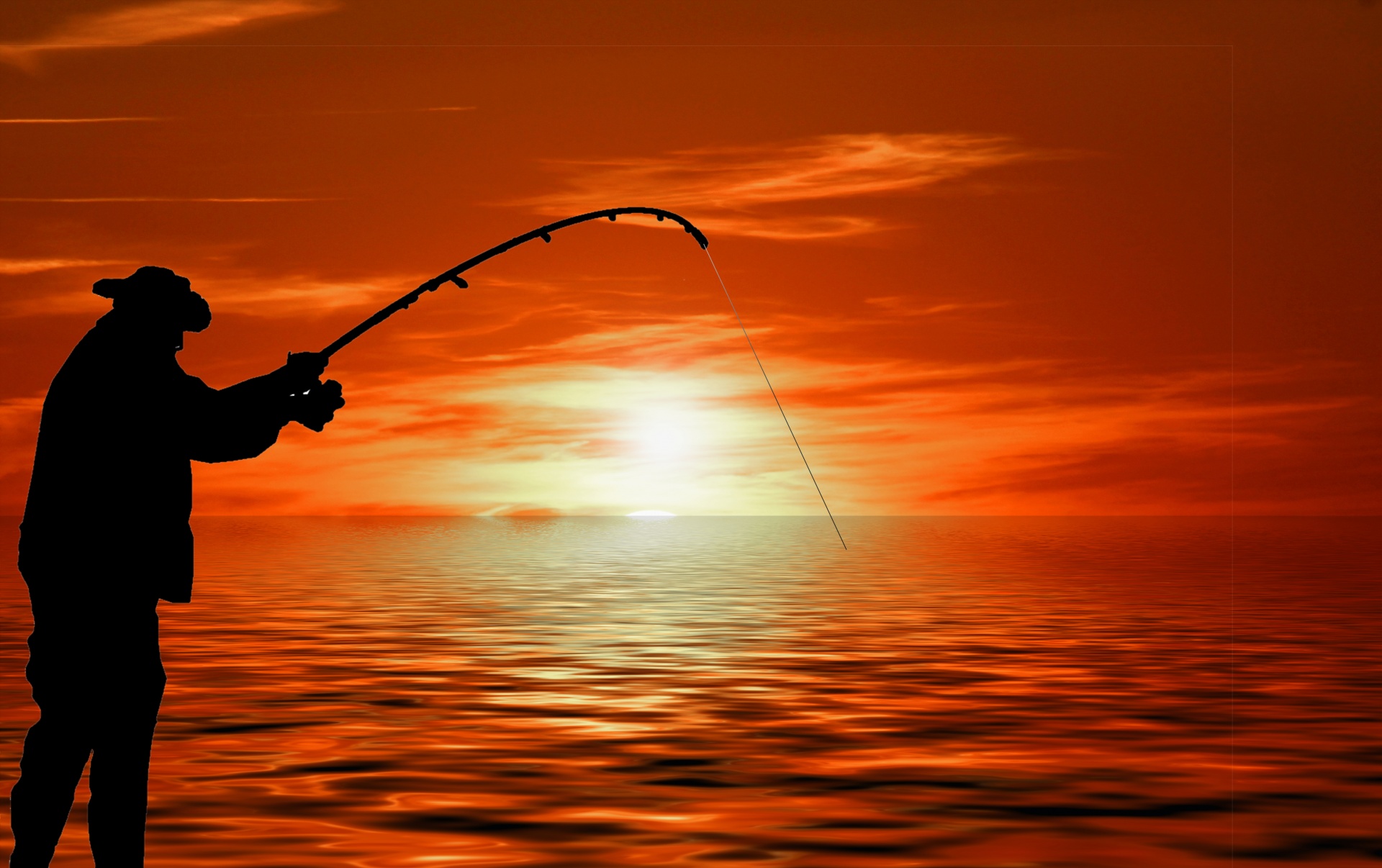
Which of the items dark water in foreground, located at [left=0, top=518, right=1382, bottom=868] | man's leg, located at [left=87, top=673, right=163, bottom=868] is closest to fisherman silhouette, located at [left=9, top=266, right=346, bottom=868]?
man's leg, located at [left=87, top=673, right=163, bottom=868]

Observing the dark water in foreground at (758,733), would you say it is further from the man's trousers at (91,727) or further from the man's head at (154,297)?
the man's head at (154,297)

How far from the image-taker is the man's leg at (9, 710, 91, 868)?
5672 millimetres

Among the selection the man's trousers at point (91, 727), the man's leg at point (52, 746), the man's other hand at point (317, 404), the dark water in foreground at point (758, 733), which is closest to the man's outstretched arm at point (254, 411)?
the man's other hand at point (317, 404)

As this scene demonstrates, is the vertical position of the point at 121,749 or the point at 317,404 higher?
the point at 317,404

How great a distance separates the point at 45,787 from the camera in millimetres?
5680

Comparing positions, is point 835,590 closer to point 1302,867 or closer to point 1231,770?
point 1231,770

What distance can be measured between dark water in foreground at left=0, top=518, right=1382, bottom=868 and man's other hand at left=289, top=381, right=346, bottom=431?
6.27ft

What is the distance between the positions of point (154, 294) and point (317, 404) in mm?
734

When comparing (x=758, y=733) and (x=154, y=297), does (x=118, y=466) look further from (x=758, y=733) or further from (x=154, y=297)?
(x=758, y=733)

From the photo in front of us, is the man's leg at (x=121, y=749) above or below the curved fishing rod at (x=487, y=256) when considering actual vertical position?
below

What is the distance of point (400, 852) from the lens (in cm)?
712

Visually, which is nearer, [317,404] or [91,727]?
[91,727]

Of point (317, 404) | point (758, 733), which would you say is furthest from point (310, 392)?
point (758, 733)

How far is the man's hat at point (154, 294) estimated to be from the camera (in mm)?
6082
